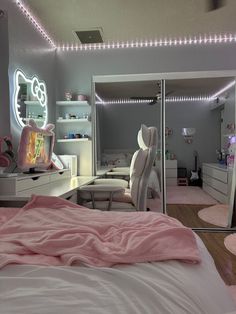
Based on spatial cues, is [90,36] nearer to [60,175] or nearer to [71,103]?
[71,103]

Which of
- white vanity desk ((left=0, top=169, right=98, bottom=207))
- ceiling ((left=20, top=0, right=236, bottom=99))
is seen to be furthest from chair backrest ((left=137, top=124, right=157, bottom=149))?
ceiling ((left=20, top=0, right=236, bottom=99))

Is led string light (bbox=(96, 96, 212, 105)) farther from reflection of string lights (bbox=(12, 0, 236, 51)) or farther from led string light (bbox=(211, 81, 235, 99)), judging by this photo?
reflection of string lights (bbox=(12, 0, 236, 51))

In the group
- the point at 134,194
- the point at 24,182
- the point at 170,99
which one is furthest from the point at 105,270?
the point at 170,99

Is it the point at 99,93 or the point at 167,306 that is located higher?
the point at 99,93

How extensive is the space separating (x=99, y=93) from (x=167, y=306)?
136 inches

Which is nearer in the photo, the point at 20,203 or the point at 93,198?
the point at 20,203

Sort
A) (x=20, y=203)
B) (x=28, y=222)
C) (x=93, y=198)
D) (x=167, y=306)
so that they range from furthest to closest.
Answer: (x=93, y=198), (x=20, y=203), (x=28, y=222), (x=167, y=306)

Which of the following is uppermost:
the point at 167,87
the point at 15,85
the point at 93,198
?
the point at 167,87

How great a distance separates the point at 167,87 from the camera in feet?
12.2

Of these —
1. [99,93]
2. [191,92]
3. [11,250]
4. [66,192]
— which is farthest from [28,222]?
[191,92]

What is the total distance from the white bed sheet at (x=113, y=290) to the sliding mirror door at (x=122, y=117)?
2898mm

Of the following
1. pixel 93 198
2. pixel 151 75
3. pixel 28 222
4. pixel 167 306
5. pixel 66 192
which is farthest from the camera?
pixel 151 75

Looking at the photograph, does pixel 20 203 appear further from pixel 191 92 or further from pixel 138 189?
pixel 191 92

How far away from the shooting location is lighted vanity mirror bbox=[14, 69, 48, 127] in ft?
8.31
